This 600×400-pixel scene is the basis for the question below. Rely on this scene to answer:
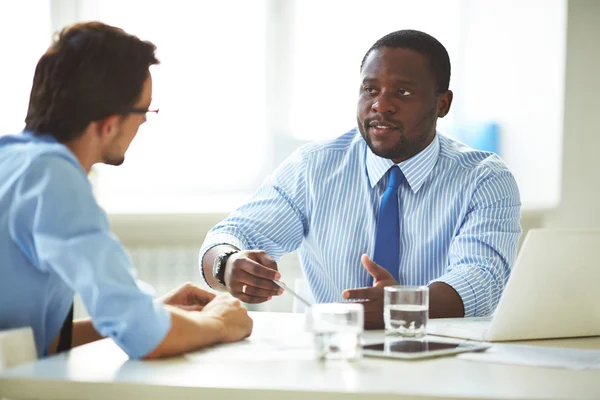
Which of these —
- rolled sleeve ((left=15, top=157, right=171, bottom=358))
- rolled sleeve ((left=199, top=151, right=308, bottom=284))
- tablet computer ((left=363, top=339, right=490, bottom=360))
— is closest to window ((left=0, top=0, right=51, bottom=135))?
rolled sleeve ((left=199, top=151, right=308, bottom=284))

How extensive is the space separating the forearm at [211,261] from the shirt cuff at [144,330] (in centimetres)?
75

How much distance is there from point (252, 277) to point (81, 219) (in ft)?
2.08

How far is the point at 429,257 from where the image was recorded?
7.43 feet

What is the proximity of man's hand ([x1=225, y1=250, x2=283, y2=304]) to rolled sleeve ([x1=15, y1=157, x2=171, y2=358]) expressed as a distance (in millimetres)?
521

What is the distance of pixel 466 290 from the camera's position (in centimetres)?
199

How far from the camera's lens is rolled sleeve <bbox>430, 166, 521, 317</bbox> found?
2.02 m

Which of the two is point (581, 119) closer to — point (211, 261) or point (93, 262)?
point (211, 261)

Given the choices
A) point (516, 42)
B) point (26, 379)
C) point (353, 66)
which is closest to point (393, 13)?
point (353, 66)

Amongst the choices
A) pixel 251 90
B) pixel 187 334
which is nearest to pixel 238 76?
pixel 251 90

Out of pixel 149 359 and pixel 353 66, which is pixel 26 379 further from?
pixel 353 66

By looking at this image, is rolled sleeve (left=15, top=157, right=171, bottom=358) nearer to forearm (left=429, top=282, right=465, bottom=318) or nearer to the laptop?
the laptop

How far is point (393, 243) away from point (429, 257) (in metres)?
0.11

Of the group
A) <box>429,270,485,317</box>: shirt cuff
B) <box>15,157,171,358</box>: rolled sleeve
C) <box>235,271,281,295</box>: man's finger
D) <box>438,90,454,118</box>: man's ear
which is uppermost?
<box>438,90,454,118</box>: man's ear

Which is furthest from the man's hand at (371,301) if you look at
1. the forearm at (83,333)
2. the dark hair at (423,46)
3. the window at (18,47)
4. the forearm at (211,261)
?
the window at (18,47)
